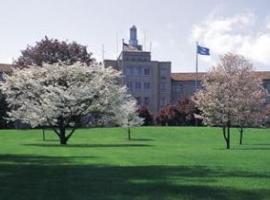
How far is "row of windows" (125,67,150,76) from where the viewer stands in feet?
417

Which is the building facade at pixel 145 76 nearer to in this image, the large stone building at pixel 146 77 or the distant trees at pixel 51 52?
the large stone building at pixel 146 77

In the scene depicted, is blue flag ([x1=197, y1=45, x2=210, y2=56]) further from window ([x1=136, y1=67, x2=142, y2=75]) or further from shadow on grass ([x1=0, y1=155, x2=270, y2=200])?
shadow on grass ([x1=0, y1=155, x2=270, y2=200])

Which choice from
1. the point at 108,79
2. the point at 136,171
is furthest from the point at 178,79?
the point at 136,171

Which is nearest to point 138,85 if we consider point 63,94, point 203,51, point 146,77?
point 146,77

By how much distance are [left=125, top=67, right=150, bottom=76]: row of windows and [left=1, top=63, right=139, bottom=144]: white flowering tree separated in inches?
2952

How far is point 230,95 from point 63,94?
12555mm

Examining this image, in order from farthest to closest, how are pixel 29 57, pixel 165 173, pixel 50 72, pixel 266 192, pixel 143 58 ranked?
1. pixel 143 58
2. pixel 29 57
3. pixel 50 72
4. pixel 165 173
5. pixel 266 192

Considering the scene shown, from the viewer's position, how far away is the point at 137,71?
419 feet

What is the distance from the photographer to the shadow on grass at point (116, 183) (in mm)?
13062

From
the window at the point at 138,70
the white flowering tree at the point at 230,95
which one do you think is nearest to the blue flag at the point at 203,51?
the window at the point at 138,70

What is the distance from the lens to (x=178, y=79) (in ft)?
446

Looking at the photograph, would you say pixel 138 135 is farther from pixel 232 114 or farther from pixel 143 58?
pixel 143 58

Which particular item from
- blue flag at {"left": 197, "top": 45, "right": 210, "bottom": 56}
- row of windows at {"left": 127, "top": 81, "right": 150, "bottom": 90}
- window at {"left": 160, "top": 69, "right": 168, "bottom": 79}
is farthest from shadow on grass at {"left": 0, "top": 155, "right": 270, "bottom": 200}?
window at {"left": 160, "top": 69, "right": 168, "bottom": 79}

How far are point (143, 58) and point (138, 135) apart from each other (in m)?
59.2
